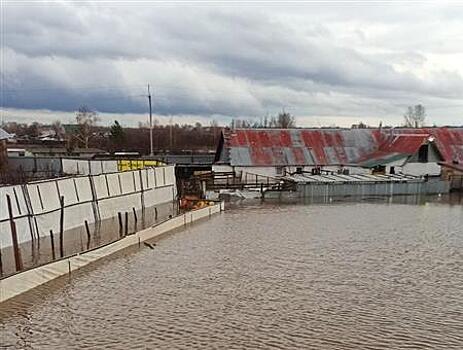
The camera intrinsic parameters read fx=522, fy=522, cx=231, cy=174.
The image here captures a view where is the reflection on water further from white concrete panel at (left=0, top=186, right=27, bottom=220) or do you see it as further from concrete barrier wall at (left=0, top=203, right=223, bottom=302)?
white concrete panel at (left=0, top=186, right=27, bottom=220)

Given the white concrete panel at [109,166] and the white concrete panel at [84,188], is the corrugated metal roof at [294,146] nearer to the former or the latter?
the white concrete panel at [109,166]

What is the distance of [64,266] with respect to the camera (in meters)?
11.0

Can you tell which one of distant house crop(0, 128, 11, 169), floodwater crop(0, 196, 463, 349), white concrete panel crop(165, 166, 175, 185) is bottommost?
floodwater crop(0, 196, 463, 349)

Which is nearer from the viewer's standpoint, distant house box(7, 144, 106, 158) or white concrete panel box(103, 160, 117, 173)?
white concrete panel box(103, 160, 117, 173)

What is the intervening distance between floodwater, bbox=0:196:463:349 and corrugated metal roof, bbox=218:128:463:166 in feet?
47.1

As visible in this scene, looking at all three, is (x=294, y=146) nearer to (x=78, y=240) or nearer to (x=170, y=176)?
(x=170, y=176)

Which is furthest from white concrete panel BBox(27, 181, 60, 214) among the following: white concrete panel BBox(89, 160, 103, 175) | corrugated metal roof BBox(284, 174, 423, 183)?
corrugated metal roof BBox(284, 174, 423, 183)

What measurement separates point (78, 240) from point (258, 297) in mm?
6315

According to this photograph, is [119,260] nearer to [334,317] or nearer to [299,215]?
[334,317]

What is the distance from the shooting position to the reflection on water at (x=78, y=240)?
11.7 metres

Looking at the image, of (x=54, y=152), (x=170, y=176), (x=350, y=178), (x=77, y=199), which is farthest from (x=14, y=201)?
(x=54, y=152)

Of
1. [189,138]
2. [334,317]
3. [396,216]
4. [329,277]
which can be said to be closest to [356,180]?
[396,216]

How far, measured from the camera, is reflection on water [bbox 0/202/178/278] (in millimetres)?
11719

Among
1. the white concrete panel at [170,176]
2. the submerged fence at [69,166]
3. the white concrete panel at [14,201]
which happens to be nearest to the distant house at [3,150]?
the submerged fence at [69,166]
